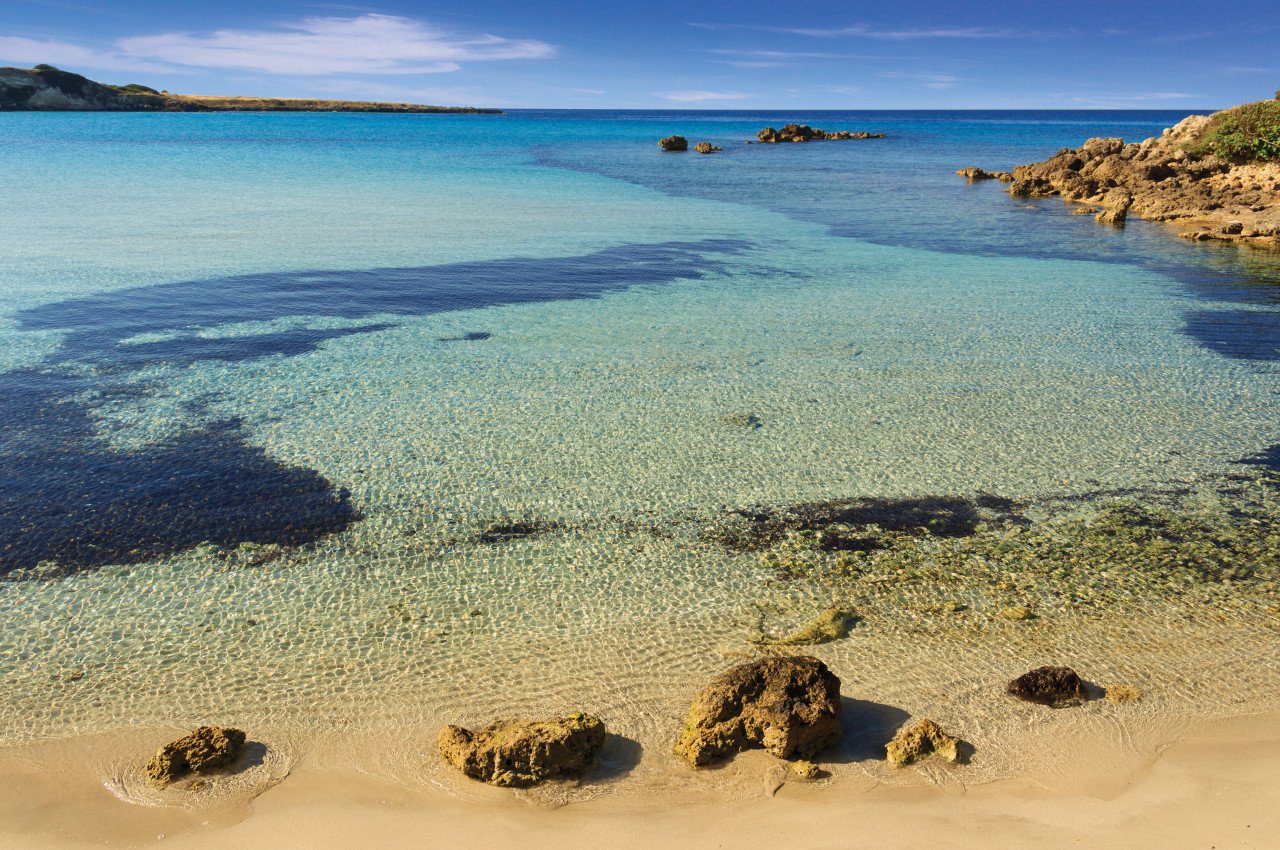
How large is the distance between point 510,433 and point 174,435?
399 centimetres

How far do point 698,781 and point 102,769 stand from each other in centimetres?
370

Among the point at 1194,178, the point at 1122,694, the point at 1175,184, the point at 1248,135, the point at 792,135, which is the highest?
the point at 792,135

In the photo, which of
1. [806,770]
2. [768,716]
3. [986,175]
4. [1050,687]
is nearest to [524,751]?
[768,716]

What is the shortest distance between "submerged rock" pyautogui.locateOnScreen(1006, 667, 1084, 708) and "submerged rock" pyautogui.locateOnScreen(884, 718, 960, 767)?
0.79 m

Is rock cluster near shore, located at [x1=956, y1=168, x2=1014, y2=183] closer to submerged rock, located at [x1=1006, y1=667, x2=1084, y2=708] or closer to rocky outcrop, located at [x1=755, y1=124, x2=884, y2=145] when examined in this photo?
rocky outcrop, located at [x1=755, y1=124, x2=884, y2=145]

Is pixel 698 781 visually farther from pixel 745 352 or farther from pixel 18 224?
pixel 18 224

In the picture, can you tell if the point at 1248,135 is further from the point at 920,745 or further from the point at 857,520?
the point at 920,745

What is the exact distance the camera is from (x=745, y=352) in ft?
44.0

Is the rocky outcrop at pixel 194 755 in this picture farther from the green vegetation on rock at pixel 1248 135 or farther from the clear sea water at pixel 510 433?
the green vegetation on rock at pixel 1248 135

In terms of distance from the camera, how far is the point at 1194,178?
32438 mm

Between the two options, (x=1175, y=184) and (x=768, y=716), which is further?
(x=1175, y=184)

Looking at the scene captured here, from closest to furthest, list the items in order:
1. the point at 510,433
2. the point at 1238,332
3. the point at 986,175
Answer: the point at 510,433, the point at 1238,332, the point at 986,175

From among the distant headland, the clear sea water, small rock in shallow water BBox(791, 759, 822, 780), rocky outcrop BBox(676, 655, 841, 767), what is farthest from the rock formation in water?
the distant headland

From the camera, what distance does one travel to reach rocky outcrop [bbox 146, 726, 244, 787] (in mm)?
4942
